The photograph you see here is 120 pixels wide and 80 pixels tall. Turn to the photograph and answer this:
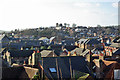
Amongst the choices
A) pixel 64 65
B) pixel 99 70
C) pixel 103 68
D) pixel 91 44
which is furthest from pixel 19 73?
pixel 91 44

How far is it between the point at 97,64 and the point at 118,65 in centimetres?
217

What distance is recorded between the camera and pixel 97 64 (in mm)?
20719

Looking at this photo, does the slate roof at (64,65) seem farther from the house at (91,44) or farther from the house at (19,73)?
the house at (91,44)

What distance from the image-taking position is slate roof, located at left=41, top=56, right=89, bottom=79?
1886 centimetres

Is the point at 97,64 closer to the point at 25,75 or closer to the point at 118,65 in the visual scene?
the point at 118,65

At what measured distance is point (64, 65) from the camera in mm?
19922

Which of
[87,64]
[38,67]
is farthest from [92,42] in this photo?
[38,67]

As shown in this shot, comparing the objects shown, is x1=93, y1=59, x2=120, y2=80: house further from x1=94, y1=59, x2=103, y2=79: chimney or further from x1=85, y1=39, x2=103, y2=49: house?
x1=85, y1=39, x2=103, y2=49: house

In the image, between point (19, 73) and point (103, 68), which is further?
point (103, 68)

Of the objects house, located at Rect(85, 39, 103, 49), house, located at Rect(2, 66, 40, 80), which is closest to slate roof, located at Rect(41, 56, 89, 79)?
house, located at Rect(2, 66, 40, 80)

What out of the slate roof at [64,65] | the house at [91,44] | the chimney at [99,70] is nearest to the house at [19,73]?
the slate roof at [64,65]

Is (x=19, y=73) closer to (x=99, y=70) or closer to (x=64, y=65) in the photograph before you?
(x=64, y=65)

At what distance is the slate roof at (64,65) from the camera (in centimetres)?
1886

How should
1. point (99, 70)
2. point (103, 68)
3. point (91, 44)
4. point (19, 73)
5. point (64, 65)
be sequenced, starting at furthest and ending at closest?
point (91, 44) < point (103, 68) < point (99, 70) < point (64, 65) < point (19, 73)
